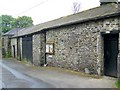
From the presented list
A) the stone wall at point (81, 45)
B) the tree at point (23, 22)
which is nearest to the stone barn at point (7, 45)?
the stone wall at point (81, 45)

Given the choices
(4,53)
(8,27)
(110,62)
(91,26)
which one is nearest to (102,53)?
(110,62)

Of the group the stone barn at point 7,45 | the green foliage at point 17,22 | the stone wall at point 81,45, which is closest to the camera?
the stone wall at point 81,45

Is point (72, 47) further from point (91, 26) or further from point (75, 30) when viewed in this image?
point (91, 26)

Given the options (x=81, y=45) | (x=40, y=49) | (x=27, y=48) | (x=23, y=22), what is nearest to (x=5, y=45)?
(x=27, y=48)

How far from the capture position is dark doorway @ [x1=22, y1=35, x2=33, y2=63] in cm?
2625

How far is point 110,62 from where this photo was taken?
14328 millimetres

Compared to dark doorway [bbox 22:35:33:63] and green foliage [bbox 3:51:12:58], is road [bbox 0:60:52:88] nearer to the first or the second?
dark doorway [bbox 22:35:33:63]

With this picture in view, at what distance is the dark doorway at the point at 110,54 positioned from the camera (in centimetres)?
1396

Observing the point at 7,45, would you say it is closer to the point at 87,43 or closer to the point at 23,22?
the point at 87,43

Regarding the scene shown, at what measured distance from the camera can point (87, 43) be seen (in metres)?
15.9

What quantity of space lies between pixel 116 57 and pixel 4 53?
28933mm

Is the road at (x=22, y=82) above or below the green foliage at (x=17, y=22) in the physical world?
below

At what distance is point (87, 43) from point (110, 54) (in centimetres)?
199

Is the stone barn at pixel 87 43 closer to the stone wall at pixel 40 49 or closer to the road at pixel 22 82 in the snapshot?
the stone wall at pixel 40 49
